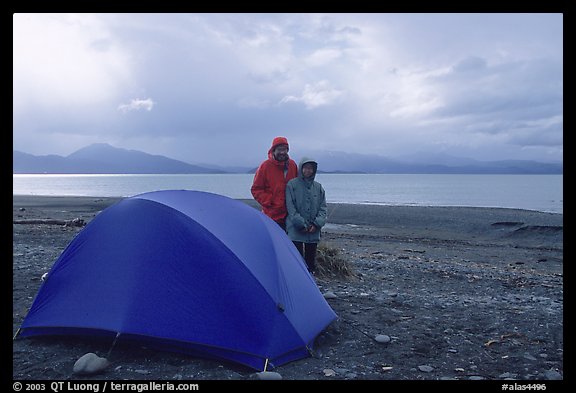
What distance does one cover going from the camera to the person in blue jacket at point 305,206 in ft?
26.3

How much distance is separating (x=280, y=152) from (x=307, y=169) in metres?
0.55

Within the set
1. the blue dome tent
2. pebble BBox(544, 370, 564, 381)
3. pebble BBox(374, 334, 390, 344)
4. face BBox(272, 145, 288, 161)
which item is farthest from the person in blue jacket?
pebble BBox(544, 370, 564, 381)

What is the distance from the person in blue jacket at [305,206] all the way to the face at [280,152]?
0.32 meters

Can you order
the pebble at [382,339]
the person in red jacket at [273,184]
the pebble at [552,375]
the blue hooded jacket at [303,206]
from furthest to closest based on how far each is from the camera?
the person in red jacket at [273,184] → the blue hooded jacket at [303,206] → the pebble at [382,339] → the pebble at [552,375]

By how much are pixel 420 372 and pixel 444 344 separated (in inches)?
43.8

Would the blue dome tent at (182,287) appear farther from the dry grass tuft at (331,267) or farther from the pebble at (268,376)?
the dry grass tuft at (331,267)

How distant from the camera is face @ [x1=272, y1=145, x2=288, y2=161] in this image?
8035 millimetres

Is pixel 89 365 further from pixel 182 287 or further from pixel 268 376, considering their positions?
pixel 268 376

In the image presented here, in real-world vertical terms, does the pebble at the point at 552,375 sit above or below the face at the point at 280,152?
below

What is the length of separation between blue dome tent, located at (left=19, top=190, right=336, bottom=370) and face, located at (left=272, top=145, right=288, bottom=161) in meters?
2.16

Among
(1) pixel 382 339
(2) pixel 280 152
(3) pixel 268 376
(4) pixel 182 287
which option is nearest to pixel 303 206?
(2) pixel 280 152

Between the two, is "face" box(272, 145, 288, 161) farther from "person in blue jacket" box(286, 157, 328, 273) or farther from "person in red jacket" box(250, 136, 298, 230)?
"person in blue jacket" box(286, 157, 328, 273)

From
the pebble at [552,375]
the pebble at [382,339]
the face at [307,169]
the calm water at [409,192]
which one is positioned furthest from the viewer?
the calm water at [409,192]

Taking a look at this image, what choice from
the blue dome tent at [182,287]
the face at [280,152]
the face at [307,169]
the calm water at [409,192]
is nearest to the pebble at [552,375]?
the blue dome tent at [182,287]
